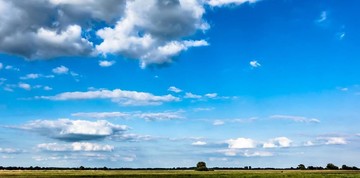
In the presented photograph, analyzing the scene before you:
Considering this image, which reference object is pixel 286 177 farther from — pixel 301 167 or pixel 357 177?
pixel 301 167

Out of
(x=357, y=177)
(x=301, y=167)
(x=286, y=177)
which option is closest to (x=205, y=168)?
(x=301, y=167)

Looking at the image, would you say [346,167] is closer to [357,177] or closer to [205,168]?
[205,168]

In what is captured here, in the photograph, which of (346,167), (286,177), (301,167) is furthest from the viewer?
(301,167)

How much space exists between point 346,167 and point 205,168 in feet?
161

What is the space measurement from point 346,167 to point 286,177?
79.5 m

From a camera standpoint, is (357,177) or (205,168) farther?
(205,168)

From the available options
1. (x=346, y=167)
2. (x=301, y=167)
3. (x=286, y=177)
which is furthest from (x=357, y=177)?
(x=301, y=167)

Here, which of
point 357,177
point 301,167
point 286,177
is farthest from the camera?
point 301,167

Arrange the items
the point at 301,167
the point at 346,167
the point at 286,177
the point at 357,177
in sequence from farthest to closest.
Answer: the point at 301,167, the point at 346,167, the point at 286,177, the point at 357,177

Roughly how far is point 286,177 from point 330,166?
79.8 metres

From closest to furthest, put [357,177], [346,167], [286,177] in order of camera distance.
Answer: [357,177] → [286,177] → [346,167]

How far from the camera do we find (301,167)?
18025 centimetres

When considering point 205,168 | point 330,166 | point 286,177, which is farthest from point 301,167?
point 286,177

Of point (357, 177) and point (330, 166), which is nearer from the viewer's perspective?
point (357, 177)
